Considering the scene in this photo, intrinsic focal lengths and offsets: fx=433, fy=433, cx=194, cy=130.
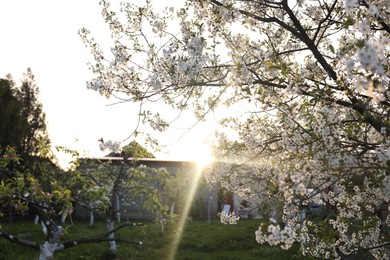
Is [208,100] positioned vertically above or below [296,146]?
above

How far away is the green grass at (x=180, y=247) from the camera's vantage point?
1588cm

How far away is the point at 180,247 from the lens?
1781cm

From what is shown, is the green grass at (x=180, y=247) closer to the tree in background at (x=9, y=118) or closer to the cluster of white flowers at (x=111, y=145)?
the cluster of white flowers at (x=111, y=145)

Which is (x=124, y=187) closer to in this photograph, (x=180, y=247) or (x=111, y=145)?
(x=180, y=247)

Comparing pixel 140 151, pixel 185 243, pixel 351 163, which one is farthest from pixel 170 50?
pixel 185 243

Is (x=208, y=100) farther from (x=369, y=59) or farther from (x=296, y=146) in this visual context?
(x=369, y=59)

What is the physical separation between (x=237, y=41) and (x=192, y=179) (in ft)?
69.0

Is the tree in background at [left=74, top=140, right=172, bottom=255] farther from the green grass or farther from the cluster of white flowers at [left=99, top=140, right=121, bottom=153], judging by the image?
the cluster of white flowers at [left=99, top=140, right=121, bottom=153]

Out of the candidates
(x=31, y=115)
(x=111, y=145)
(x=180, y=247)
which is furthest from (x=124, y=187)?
(x=31, y=115)

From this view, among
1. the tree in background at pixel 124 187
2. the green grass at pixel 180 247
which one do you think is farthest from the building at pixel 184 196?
the tree in background at pixel 124 187

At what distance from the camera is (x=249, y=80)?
18.1 feet

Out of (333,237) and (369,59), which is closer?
(369,59)

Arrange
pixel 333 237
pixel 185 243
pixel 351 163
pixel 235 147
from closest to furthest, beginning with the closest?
pixel 351 163 → pixel 333 237 → pixel 235 147 → pixel 185 243

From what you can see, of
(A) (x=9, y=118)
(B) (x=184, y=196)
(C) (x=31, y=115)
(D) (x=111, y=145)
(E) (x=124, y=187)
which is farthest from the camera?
(C) (x=31, y=115)
